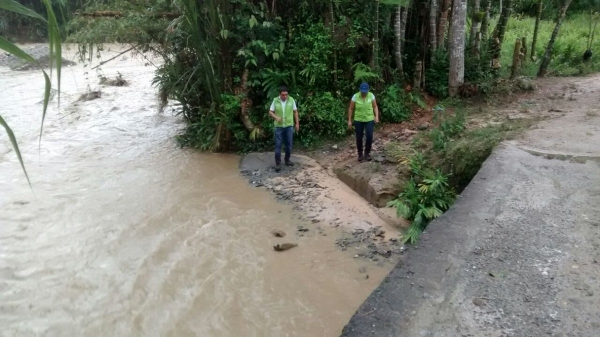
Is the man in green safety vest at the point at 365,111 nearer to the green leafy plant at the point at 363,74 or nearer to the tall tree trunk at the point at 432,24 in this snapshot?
Result: the green leafy plant at the point at 363,74

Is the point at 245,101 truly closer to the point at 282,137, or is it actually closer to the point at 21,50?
the point at 282,137

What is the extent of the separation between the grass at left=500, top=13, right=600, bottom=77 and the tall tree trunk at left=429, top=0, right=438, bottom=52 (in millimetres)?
2058

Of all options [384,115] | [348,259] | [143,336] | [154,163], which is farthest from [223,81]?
[143,336]

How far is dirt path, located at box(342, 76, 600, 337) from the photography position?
3506 millimetres

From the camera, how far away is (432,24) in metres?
9.92

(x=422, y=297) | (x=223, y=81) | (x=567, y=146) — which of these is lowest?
(x=422, y=297)

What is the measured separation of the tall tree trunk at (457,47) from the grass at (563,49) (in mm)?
1848

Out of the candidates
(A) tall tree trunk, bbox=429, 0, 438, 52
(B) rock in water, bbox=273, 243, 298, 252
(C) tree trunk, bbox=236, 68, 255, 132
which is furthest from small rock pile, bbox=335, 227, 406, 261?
(A) tall tree trunk, bbox=429, 0, 438, 52

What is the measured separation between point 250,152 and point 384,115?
115 inches

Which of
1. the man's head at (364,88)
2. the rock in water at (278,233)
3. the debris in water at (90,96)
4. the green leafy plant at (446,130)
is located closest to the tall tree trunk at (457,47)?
Result: the green leafy plant at (446,130)

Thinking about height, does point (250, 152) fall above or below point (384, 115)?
below

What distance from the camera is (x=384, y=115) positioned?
9.62m

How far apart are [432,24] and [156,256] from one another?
7.45 meters

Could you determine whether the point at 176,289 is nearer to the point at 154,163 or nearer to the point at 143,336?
the point at 143,336
